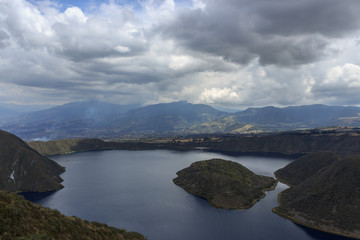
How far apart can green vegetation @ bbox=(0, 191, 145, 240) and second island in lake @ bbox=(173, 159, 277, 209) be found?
329 ft

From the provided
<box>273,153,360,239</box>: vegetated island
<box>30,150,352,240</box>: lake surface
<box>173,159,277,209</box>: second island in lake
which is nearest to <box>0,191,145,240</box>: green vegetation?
<box>30,150,352,240</box>: lake surface

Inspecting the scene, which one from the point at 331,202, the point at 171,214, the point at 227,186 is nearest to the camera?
the point at 331,202

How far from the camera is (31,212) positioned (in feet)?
190

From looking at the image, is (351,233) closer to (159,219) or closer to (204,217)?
(204,217)

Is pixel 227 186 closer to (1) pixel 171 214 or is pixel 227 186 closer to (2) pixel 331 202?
(1) pixel 171 214

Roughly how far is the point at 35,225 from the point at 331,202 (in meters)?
Answer: 144

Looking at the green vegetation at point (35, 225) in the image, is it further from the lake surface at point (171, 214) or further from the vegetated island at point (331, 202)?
the vegetated island at point (331, 202)

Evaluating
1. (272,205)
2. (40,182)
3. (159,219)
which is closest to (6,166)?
(40,182)

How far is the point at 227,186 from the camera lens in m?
169

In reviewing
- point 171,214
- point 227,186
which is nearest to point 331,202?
point 227,186

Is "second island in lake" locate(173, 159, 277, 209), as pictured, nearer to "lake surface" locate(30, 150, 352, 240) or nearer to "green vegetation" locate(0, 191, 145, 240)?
"lake surface" locate(30, 150, 352, 240)

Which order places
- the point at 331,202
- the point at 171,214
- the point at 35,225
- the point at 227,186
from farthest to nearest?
1. the point at 227,186
2. the point at 171,214
3. the point at 331,202
4. the point at 35,225

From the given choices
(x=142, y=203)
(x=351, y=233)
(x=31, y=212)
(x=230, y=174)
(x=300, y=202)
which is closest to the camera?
(x=31, y=212)

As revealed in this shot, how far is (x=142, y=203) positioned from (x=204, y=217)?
46744mm
